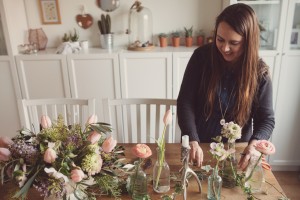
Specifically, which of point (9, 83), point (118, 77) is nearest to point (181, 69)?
point (118, 77)

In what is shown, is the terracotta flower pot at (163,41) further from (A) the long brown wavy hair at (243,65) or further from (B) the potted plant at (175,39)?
(A) the long brown wavy hair at (243,65)

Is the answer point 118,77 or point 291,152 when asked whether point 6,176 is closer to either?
point 118,77

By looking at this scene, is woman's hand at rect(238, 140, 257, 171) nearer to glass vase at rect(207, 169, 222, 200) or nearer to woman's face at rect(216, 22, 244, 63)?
glass vase at rect(207, 169, 222, 200)

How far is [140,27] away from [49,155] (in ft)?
6.85

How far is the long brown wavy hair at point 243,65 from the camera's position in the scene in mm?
1206

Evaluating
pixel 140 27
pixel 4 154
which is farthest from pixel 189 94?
pixel 140 27

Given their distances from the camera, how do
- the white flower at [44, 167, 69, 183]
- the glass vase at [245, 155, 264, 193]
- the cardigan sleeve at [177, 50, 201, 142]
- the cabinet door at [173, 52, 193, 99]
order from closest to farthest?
the white flower at [44, 167, 69, 183], the glass vase at [245, 155, 264, 193], the cardigan sleeve at [177, 50, 201, 142], the cabinet door at [173, 52, 193, 99]

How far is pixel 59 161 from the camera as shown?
0.85 m

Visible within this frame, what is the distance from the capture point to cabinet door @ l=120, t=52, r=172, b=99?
7.91ft

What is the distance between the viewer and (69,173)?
85 cm

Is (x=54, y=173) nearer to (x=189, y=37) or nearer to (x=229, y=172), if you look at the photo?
(x=229, y=172)

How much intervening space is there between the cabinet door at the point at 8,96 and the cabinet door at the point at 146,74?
1031mm

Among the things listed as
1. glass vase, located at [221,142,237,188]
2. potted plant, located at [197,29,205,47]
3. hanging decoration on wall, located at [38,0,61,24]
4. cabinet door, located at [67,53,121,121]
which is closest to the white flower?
glass vase, located at [221,142,237,188]

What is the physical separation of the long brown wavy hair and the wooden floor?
48.9 inches
